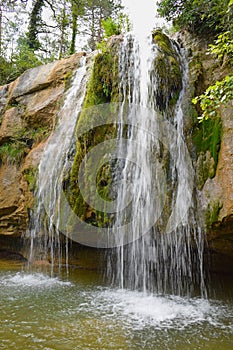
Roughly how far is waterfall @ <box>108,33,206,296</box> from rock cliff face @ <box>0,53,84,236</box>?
3.08 metres

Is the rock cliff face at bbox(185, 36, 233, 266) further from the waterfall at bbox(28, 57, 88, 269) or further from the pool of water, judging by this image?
the waterfall at bbox(28, 57, 88, 269)

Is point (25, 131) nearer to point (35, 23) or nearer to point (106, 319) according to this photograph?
point (106, 319)

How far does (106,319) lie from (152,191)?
2.45 m

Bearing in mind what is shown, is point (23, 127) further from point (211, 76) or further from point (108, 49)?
point (211, 76)

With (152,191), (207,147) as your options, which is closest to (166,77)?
(207,147)

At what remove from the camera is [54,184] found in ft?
22.3

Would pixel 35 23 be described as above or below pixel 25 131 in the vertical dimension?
above

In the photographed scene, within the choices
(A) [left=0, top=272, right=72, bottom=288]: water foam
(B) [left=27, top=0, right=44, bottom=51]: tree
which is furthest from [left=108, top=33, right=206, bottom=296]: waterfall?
(B) [left=27, top=0, right=44, bottom=51]: tree

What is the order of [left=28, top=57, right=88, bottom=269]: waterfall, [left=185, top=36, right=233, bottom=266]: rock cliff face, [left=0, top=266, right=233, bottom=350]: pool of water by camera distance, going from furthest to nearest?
[left=28, top=57, right=88, bottom=269]: waterfall < [left=185, top=36, right=233, bottom=266]: rock cliff face < [left=0, top=266, right=233, bottom=350]: pool of water

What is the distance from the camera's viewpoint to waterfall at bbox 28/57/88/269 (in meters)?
6.70

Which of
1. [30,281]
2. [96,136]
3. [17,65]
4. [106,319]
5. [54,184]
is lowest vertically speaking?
[106,319]

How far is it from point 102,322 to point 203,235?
96.1 inches

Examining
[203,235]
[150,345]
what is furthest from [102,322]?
[203,235]

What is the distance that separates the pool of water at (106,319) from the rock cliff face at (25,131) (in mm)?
2618
